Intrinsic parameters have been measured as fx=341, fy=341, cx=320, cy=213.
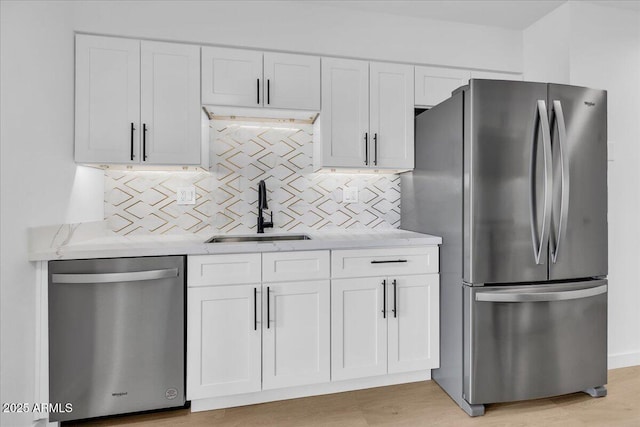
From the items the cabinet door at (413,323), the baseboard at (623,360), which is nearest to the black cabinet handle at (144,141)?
the cabinet door at (413,323)

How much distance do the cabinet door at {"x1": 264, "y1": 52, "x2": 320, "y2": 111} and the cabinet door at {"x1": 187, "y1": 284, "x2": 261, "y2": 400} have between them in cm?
124

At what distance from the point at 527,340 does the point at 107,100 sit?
2.85 meters

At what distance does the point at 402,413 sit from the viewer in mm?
1945

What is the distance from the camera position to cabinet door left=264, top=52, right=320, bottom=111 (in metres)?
2.29

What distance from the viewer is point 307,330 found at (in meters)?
2.03

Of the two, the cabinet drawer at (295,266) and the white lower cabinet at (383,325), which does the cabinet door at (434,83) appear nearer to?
the white lower cabinet at (383,325)

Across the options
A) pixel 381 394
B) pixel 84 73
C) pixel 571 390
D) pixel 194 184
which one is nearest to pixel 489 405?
pixel 571 390

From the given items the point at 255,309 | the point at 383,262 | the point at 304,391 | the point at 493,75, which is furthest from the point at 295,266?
the point at 493,75

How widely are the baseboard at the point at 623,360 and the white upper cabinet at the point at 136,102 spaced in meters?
3.21

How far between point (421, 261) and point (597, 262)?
3.32ft

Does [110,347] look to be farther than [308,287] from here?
No

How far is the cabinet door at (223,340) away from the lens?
188 cm

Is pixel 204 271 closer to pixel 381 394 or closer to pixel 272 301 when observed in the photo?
pixel 272 301

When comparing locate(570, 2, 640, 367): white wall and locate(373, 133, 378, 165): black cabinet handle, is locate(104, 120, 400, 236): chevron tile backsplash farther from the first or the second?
locate(570, 2, 640, 367): white wall
